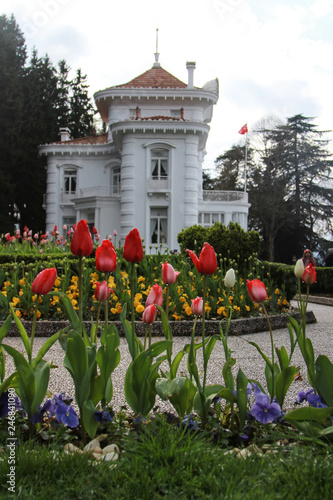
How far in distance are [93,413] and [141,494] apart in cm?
70

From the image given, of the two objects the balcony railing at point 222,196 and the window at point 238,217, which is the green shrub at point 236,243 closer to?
the balcony railing at point 222,196

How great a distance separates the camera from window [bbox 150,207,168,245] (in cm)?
2661

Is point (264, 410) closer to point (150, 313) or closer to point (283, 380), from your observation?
point (283, 380)

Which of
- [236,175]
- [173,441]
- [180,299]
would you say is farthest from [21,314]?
[236,175]

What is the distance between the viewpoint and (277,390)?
2.86 metres

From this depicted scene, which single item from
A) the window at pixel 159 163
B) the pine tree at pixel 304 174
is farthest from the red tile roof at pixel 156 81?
the pine tree at pixel 304 174

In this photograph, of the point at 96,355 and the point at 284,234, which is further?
the point at 284,234

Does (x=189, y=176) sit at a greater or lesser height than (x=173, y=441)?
greater

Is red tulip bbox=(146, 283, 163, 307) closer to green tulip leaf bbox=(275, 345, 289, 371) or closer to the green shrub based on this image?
green tulip leaf bbox=(275, 345, 289, 371)

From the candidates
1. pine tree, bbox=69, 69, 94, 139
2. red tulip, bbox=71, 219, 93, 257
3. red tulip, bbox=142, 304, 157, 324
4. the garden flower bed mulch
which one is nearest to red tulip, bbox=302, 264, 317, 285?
red tulip, bbox=142, 304, 157, 324

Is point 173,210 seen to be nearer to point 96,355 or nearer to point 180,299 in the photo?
point 180,299

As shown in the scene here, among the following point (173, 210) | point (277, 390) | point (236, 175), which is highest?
point (236, 175)

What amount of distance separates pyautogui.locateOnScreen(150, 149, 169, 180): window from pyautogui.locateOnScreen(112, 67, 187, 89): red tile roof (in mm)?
4297

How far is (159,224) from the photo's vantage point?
26703 millimetres
